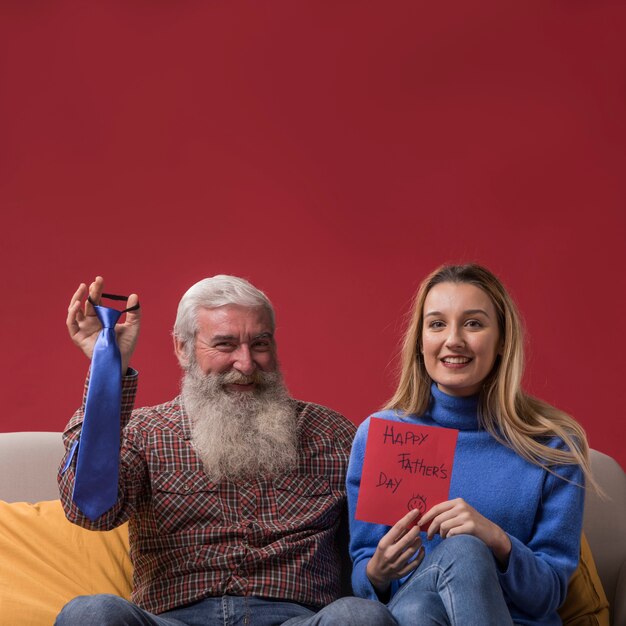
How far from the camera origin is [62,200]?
12.1 ft

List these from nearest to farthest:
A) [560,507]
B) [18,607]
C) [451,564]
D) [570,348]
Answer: [451,564], [560,507], [18,607], [570,348]

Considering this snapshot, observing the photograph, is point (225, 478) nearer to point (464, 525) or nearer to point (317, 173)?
point (464, 525)

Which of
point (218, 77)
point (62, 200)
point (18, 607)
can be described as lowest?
point (18, 607)

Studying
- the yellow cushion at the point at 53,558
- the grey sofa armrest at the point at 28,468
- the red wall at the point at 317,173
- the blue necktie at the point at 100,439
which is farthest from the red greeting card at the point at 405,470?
A: the red wall at the point at 317,173

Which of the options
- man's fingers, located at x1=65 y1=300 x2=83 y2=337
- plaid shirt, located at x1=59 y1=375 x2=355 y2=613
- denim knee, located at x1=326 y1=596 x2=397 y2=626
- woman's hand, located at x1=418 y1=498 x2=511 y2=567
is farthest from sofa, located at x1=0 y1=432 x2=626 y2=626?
denim knee, located at x1=326 y1=596 x2=397 y2=626

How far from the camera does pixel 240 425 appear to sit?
2.68 meters

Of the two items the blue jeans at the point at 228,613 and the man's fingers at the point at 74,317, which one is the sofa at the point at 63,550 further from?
the man's fingers at the point at 74,317

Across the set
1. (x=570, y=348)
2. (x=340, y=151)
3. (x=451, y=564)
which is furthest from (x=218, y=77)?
(x=451, y=564)

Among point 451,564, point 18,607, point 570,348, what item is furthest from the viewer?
point 570,348

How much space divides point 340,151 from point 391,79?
0.34 meters

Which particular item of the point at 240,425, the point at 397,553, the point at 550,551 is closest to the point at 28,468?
the point at 240,425

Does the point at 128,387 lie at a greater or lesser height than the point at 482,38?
lesser

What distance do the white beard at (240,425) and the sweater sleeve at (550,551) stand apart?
2.26 feet

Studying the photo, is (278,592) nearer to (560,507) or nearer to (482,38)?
(560,507)
